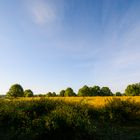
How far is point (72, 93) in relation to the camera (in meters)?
85.8

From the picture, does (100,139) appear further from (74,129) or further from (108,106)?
(108,106)

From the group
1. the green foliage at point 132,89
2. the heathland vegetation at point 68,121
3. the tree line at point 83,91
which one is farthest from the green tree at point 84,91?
the heathland vegetation at point 68,121

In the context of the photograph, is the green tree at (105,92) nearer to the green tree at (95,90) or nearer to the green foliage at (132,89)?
the green tree at (95,90)

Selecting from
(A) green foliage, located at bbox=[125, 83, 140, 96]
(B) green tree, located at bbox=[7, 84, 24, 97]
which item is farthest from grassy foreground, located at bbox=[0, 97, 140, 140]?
(A) green foliage, located at bbox=[125, 83, 140, 96]

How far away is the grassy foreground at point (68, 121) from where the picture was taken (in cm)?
1319

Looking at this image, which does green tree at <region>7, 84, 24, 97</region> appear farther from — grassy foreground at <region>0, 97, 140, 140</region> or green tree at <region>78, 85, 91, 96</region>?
grassy foreground at <region>0, 97, 140, 140</region>

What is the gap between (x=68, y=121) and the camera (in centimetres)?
1322

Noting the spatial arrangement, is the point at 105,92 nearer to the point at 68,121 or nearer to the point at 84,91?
the point at 84,91

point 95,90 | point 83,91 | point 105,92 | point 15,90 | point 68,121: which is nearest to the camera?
point 68,121

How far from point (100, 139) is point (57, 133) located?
2.16 metres

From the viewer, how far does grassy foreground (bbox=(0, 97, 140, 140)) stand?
519 inches

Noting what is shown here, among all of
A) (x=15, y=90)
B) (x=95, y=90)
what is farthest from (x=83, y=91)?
(x=15, y=90)

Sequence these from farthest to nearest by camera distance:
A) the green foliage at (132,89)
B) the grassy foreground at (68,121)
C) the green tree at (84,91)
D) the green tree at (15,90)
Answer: the green foliage at (132,89) < the green tree at (84,91) < the green tree at (15,90) < the grassy foreground at (68,121)

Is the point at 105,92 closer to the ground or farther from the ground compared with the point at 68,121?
farther from the ground
